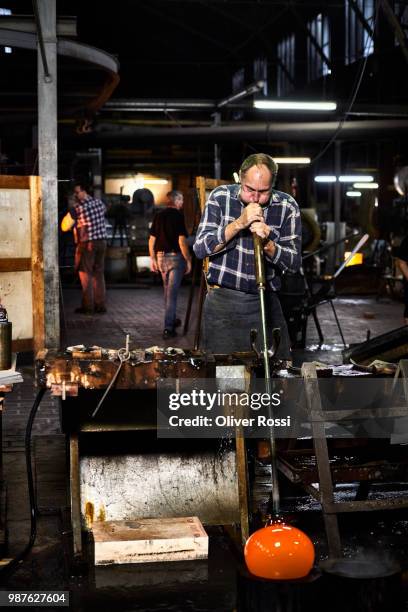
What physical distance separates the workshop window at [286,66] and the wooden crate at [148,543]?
25570 mm

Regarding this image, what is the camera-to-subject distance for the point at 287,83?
3109 centimetres

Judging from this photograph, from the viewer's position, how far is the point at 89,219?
1468 cm

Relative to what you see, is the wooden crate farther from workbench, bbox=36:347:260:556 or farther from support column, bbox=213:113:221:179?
support column, bbox=213:113:221:179

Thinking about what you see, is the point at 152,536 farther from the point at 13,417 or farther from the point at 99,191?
the point at 99,191

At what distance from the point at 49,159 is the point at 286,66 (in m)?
22.3

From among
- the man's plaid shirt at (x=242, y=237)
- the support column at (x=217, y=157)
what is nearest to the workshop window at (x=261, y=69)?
the support column at (x=217, y=157)

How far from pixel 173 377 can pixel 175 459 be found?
86cm

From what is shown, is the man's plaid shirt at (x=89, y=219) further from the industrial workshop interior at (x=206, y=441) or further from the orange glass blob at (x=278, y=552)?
the orange glass blob at (x=278, y=552)

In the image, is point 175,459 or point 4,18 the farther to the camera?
point 4,18

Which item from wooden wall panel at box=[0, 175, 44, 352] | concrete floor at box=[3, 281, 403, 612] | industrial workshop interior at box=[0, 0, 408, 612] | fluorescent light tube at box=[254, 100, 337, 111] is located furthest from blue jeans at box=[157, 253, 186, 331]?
fluorescent light tube at box=[254, 100, 337, 111]

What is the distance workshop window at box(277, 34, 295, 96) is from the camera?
96.4 feet

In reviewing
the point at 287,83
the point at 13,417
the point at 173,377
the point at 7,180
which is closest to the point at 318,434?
the point at 173,377

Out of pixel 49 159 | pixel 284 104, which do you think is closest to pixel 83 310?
pixel 284 104

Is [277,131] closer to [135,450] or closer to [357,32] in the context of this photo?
[357,32]
